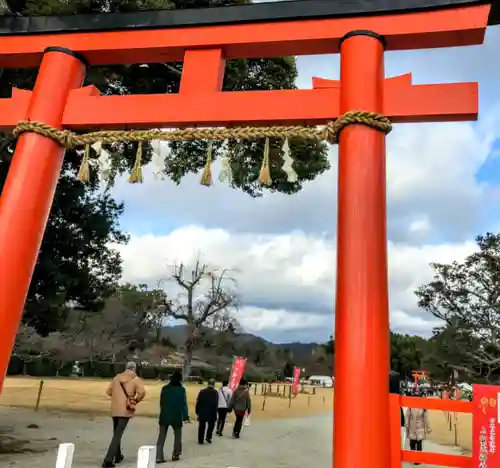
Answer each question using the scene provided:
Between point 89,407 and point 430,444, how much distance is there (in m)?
9.91

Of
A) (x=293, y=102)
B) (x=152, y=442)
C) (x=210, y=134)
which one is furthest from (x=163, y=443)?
(x=293, y=102)

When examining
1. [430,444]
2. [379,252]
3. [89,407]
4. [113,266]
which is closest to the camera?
[379,252]

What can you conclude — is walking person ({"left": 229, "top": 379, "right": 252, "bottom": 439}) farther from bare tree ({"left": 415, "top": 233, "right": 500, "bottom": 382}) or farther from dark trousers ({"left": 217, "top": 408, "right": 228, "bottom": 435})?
bare tree ({"left": 415, "top": 233, "right": 500, "bottom": 382})

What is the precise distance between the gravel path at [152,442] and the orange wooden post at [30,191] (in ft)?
12.3

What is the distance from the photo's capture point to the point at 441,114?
283cm

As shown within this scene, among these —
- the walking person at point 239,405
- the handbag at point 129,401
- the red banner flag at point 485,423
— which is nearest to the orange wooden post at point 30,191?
the handbag at point 129,401

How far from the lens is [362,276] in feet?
8.36

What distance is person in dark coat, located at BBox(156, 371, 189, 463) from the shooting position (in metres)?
6.40

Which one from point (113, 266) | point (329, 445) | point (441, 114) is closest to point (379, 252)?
point (441, 114)

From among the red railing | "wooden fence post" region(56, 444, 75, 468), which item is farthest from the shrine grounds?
the red railing

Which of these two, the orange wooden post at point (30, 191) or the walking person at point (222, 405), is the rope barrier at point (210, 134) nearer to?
the orange wooden post at point (30, 191)

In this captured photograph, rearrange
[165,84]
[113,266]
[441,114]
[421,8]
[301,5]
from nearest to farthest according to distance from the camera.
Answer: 1. [441,114]
2. [421,8]
3. [301,5]
4. [165,84]
5. [113,266]

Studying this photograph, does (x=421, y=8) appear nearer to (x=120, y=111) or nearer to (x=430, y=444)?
(x=120, y=111)

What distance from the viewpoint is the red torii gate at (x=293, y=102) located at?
2.48m
